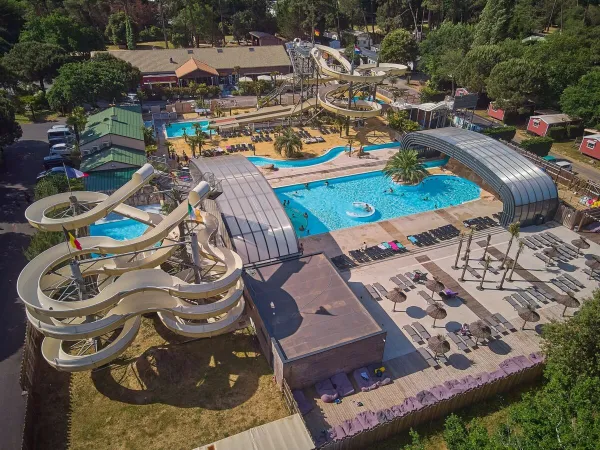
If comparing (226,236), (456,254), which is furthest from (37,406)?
(456,254)

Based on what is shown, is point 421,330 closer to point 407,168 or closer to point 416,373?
point 416,373

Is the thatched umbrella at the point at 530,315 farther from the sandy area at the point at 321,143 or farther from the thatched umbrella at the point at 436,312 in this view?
the sandy area at the point at 321,143

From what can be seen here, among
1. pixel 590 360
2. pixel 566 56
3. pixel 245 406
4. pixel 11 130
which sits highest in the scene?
pixel 566 56

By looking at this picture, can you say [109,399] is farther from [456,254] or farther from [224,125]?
[224,125]

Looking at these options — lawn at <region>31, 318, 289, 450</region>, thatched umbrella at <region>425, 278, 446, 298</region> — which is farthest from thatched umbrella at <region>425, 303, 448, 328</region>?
lawn at <region>31, 318, 289, 450</region>

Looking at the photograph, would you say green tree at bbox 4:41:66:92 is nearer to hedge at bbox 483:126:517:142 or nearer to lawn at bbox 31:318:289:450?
lawn at bbox 31:318:289:450

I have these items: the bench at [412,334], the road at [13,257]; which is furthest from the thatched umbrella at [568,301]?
the road at [13,257]

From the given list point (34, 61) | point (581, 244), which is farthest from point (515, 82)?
point (34, 61)
